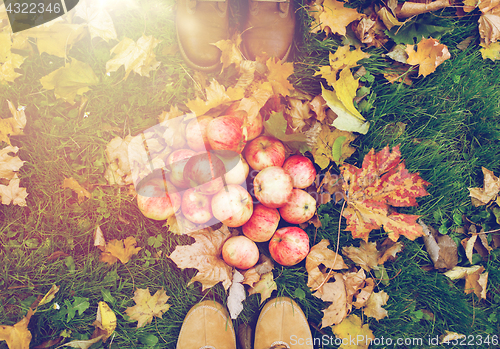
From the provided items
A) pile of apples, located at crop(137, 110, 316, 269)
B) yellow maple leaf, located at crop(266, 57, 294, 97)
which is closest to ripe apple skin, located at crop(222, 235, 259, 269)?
pile of apples, located at crop(137, 110, 316, 269)

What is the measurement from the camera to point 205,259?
1.86 m

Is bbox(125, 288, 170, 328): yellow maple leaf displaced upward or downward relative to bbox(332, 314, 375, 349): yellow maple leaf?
upward

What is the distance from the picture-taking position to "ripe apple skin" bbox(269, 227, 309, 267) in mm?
1806

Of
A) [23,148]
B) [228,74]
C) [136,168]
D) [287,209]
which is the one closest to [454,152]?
[287,209]

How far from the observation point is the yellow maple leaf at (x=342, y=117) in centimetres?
186

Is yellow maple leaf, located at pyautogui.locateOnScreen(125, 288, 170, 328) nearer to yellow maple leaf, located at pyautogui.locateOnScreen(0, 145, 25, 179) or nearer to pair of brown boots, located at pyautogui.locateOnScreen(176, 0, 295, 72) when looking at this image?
yellow maple leaf, located at pyautogui.locateOnScreen(0, 145, 25, 179)

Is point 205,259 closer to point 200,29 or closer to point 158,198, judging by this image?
point 158,198

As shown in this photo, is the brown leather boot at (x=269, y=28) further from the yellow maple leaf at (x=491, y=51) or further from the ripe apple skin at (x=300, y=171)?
the yellow maple leaf at (x=491, y=51)

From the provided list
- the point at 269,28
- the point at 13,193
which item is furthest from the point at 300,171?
the point at 13,193

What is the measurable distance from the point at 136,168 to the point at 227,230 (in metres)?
0.76

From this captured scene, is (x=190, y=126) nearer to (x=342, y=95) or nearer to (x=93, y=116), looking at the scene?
(x=93, y=116)

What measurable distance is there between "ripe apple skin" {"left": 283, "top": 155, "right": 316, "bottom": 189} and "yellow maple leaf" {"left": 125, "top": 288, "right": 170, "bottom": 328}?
1.28 meters

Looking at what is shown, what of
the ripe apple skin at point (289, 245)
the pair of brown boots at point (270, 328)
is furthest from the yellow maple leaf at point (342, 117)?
the pair of brown boots at point (270, 328)

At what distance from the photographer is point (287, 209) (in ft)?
6.00
